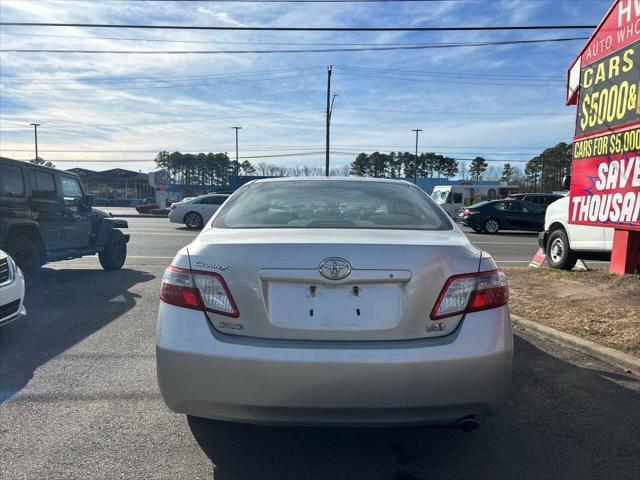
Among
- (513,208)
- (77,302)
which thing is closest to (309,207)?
(77,302)

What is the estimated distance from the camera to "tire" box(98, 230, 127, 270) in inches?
377

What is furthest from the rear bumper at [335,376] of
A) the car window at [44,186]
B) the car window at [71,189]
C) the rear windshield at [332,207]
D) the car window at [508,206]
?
the car window at [508,206]

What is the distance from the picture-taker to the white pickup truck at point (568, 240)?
857 centimetres

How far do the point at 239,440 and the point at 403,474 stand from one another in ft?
3.20

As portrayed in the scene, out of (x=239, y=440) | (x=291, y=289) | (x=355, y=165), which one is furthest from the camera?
(x=355, y=165)

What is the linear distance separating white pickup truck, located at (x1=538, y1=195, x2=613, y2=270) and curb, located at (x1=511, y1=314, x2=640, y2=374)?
3.88m

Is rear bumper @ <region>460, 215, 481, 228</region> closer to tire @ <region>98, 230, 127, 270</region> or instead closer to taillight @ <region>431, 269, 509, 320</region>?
tire @ <region>98, 230, 127, 270</region>

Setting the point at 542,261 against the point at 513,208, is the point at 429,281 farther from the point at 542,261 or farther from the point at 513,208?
the point at 513,208

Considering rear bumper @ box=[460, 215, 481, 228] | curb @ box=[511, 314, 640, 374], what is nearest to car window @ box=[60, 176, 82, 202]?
curb @ box=[511, 314, 640, 374]

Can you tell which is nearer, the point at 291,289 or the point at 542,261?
the point at 291,289

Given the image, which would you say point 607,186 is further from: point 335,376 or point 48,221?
point 48,221

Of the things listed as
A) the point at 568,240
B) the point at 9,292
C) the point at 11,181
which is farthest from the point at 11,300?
the point at 568,240

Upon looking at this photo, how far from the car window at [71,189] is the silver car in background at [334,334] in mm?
7169

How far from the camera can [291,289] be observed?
2.41m
